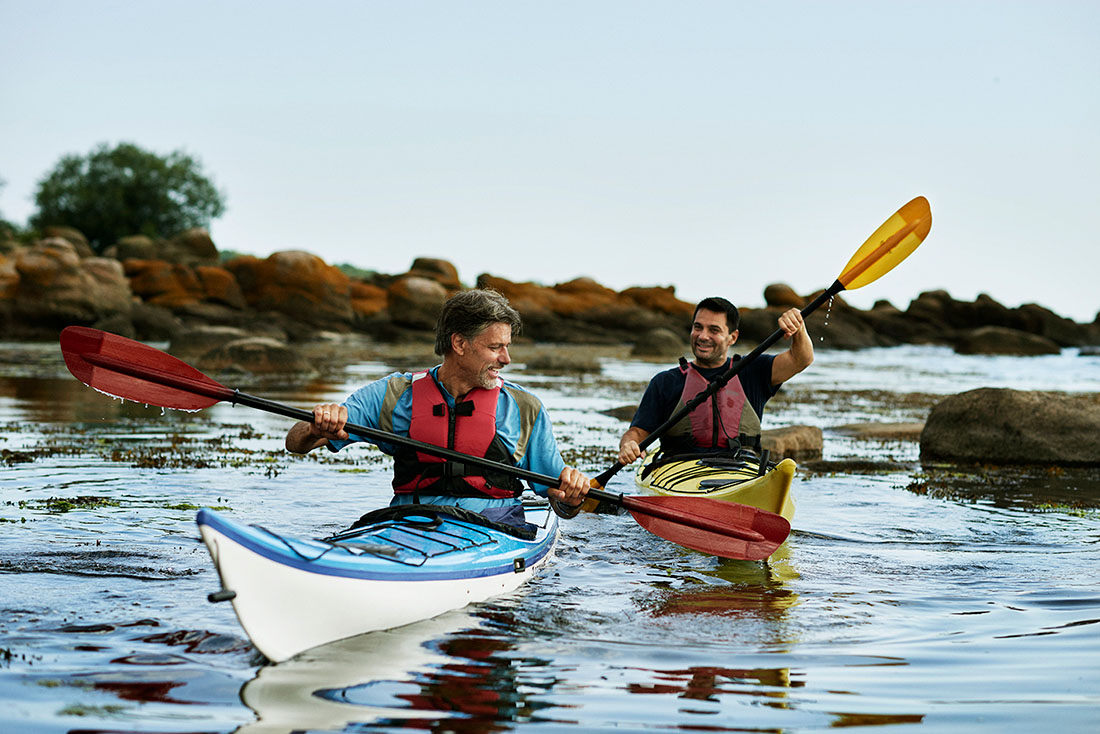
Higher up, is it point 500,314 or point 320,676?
point 500,314

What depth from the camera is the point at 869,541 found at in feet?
24.4

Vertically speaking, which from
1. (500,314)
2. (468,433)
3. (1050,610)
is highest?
(500,314)

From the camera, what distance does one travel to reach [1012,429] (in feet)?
38.3

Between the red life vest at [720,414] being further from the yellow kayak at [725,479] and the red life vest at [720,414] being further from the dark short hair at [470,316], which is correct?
the dark short hair at [470,316]

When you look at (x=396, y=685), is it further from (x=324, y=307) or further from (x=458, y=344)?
(x=324, y=307)

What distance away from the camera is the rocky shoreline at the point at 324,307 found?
34094 mm

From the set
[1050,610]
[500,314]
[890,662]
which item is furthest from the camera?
[1050,610]

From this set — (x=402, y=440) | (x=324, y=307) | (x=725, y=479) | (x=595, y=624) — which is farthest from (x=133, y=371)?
(x=324, y=307)

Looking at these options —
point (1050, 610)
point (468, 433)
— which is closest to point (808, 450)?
point (1050, 610)

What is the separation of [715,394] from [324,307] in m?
36.3

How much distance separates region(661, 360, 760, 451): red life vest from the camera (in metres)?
7.29

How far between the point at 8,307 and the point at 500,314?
3335 centimetres

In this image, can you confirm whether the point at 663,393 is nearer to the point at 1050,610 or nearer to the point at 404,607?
the point at 1050,610

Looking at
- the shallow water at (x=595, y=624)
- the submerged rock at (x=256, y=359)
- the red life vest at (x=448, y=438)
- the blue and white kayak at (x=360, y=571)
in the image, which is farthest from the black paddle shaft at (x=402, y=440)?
the submerged rock at (x=256, y=359)
